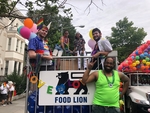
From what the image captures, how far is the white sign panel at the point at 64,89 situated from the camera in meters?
3.56

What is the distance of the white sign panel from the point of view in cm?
356

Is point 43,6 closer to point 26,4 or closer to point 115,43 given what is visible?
point 26,4

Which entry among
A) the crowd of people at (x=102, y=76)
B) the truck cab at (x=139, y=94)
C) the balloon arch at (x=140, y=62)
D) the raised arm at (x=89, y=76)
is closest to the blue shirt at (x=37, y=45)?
the crowd of people at (x=102, y=76)

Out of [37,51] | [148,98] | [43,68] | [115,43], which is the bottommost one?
[148,98]

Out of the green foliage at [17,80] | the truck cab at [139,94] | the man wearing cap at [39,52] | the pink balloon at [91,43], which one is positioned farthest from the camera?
the green foliage at [17,80]

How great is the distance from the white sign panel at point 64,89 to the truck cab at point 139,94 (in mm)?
3470

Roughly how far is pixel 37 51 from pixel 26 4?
8.47 feet

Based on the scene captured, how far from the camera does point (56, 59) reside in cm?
377

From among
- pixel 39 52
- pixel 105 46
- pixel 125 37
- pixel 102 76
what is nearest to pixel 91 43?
pixel 105 46

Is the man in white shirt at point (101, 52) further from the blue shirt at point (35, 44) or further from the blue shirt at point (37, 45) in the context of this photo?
the blue shirt at point (35, 44)

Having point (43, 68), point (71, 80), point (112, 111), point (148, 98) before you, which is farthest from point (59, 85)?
point (148, 98)

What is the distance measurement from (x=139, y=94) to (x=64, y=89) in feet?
14.0

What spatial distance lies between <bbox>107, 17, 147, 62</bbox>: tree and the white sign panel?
79.2 ft

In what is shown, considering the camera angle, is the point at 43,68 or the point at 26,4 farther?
the point at 26,4
